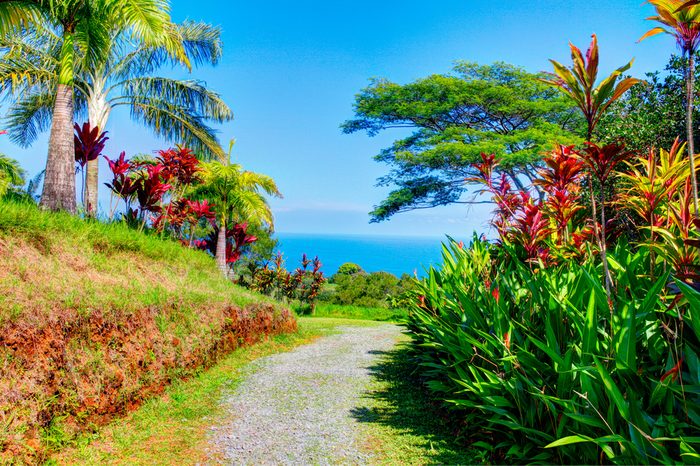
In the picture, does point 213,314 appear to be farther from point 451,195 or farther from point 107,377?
point 451,195

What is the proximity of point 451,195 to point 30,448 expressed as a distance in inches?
706

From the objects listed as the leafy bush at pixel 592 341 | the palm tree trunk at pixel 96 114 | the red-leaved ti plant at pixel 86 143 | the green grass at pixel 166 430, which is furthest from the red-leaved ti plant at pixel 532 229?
the palm tree trunk at pixel 96 114

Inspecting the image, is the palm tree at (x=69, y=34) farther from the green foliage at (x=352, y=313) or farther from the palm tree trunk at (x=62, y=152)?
the green foliage at (x=352, y=313)

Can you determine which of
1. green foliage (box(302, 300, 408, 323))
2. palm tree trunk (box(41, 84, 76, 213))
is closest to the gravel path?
palm tree trunk (box(41, 84, 76, 213))

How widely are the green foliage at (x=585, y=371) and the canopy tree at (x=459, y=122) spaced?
12.8 m

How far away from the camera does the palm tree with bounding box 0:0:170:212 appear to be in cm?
784

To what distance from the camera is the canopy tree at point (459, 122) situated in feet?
52.6

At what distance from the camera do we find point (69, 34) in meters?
8.36

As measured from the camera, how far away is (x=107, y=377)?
3.76 meters

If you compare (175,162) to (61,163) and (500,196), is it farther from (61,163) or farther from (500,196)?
(500,196)

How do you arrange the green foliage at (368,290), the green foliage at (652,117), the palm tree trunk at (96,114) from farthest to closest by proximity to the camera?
1. the green foliage at (368,290)
2. the palm tree trunk at (96,114)
3. the green foliage at (652,117)

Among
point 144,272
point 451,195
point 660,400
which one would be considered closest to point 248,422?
point 660,400

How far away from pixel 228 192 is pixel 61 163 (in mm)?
5235

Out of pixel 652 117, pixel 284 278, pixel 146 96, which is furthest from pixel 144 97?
pixel 652 117
